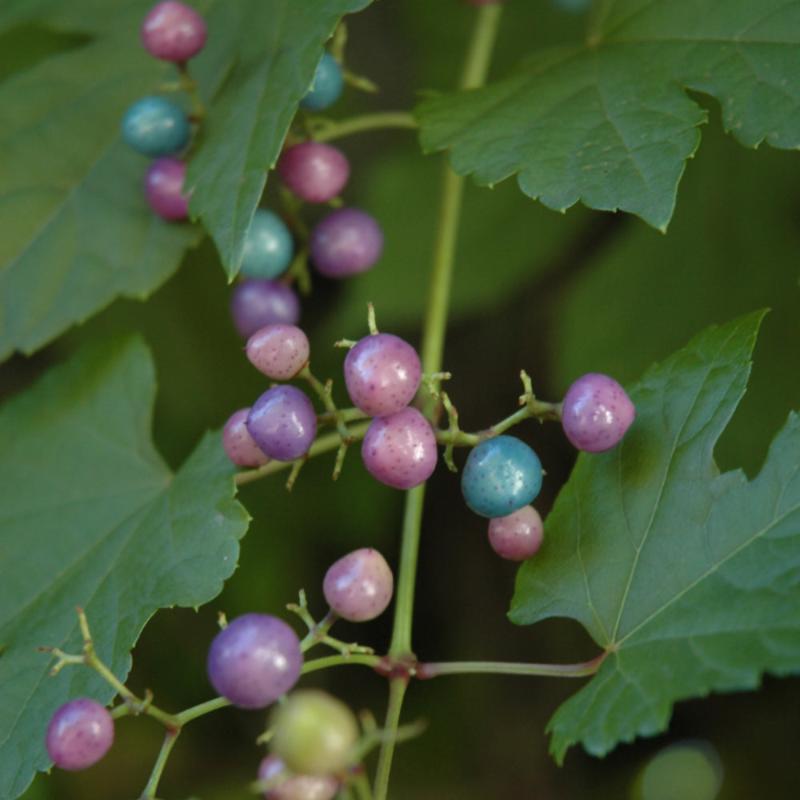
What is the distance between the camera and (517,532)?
1.20m

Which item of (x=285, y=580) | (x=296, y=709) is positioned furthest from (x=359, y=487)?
(x=296, y=709)

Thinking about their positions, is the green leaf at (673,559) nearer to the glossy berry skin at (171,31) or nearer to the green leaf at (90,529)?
the green leaf at (90,529)

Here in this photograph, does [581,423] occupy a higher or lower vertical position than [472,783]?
higher

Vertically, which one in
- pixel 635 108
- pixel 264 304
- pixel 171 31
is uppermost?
pixel 171 31

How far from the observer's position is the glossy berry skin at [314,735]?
0.76m

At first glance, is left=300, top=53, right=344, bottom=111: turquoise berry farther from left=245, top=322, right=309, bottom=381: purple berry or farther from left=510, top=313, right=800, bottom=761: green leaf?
left=510, top=313, right=800, bottom=761: green leaf

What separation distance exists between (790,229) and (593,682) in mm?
1111

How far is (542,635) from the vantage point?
211 cm

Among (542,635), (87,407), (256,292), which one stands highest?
(256,292)

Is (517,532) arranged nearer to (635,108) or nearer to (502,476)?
(502,476)

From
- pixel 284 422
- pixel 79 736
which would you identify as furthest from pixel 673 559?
pixel 79 736

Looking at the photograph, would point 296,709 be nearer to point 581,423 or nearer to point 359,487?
point 581,423

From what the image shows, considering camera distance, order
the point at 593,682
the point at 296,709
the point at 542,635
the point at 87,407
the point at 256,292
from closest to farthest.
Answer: the point at 296,709, the point at 593,682, the point at 256,292, the point at 87,407, the point at 542,635

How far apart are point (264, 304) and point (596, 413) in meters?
0.58
